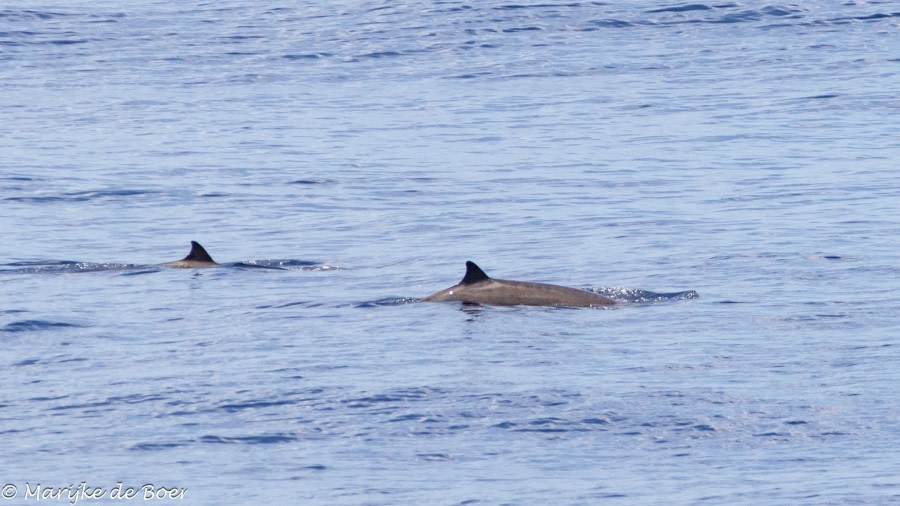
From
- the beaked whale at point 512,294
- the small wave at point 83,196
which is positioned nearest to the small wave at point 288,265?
the beaked whale at point 512,294

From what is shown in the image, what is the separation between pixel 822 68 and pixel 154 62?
16.2m

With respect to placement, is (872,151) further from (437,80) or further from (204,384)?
(204,384)

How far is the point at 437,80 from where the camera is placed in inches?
1556

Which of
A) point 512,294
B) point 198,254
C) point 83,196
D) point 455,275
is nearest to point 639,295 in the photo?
point 512,294

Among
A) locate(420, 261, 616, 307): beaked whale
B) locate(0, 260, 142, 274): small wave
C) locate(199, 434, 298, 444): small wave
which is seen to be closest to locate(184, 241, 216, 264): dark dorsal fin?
locate(0, 260, 142, 274): small wave

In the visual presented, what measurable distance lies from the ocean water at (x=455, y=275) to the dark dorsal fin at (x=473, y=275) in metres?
0.46

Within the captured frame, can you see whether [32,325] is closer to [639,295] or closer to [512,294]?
[512,294]

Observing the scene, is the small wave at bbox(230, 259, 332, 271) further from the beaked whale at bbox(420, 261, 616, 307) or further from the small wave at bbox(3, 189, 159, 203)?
the small wave at bbox(3, 189, 159, 203)

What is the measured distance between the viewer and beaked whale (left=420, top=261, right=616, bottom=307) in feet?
53.6

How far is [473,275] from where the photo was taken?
53.7ft

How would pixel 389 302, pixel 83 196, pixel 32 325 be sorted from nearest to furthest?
pixel 32 325
pixel 389 302
pixel 83 196

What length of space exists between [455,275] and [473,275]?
2.07 m

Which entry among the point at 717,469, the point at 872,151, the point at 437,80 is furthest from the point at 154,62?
the point at 717,469

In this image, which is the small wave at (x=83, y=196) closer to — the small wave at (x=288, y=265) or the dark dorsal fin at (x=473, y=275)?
the small wave at (x=288, y=265)
